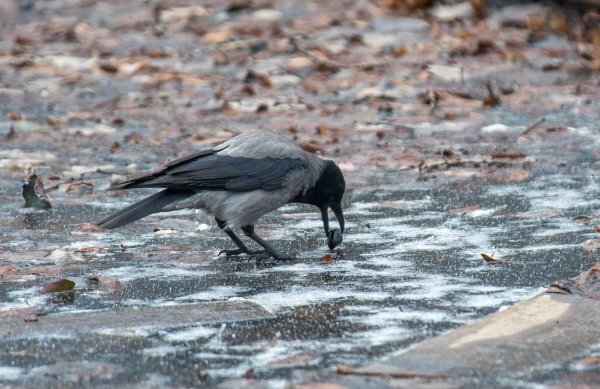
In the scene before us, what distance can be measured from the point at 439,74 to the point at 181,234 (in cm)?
627

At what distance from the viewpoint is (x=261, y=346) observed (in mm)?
4742

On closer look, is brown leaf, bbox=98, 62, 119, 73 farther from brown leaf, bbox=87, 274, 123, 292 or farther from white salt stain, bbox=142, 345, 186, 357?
white salt stain, bbox=142, 345, 186, 357

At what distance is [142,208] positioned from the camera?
670 cm

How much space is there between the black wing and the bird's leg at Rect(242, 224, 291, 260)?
0.95 feet

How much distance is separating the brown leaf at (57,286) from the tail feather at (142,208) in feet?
2.68

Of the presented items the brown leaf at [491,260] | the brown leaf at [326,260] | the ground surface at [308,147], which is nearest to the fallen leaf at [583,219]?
the ground surface at [308,147]

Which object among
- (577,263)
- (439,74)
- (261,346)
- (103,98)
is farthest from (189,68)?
(261,346)

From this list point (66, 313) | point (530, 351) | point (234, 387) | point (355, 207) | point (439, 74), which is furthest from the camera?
point (439, 74)

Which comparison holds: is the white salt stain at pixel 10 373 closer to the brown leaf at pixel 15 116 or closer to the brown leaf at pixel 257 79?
the brown leaf at pixel 15 116

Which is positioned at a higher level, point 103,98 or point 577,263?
point 577,263

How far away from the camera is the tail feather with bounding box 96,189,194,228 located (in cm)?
662

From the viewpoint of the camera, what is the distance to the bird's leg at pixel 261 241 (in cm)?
671

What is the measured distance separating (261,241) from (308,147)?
325cm

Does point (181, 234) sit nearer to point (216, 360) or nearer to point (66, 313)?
point (66, 313)
